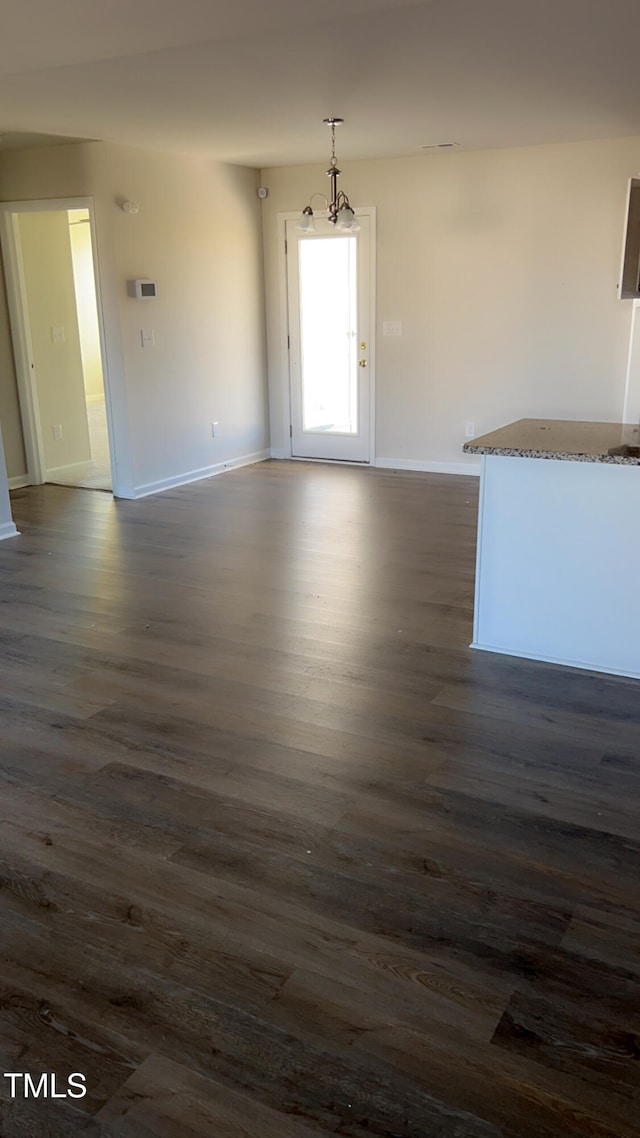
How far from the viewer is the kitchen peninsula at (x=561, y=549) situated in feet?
11.1

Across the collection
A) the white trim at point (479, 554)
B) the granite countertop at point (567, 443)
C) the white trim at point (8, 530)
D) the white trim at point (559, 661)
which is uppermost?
the granite countertop at point (567, 443)

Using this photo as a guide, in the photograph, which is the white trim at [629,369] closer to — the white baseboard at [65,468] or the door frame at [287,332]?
the door frame at [287,332]

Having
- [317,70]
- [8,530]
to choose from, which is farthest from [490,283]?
[8,530]

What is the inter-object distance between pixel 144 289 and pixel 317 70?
9.07 feet

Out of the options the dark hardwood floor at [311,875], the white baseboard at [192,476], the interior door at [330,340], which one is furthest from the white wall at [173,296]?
the dark hardwood floor at [311,875]

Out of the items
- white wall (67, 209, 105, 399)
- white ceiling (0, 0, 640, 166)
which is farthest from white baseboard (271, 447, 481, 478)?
white wall (67, 209, 105, 399)

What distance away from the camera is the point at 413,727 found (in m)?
3.11

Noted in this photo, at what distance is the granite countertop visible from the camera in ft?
10.9

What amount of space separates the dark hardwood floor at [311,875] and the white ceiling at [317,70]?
248cm

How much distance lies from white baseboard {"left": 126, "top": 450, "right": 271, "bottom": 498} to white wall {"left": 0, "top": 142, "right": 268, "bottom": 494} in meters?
0.02

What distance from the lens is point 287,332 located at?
26.2 feet

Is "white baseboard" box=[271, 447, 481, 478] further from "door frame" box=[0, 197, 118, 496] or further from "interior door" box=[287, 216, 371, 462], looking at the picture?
"door frame" box=[0, 197, 118, 496]

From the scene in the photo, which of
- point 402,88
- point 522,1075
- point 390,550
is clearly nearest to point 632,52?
point 402,88

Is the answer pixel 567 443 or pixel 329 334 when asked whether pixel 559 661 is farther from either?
pixel 329 334
